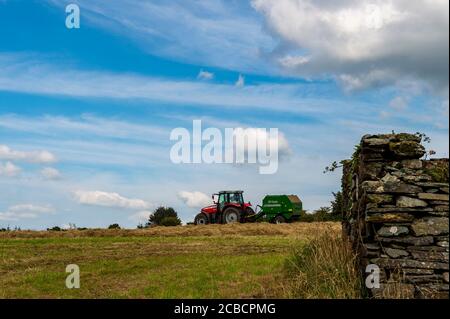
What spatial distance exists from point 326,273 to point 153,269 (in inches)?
236

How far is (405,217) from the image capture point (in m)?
9.29

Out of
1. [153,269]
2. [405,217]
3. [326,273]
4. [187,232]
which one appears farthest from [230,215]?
[405,217]

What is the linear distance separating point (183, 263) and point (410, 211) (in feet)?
26.2

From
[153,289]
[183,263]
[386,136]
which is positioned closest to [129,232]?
[183,263]

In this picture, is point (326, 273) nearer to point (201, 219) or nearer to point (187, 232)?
point (187, 232)

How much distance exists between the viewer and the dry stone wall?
9.15m

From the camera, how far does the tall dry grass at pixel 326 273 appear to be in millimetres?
9920

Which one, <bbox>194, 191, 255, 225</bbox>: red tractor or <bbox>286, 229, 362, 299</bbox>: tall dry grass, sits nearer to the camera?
<bbox>286, 229, 362, 299</bbox>: tall dry grass

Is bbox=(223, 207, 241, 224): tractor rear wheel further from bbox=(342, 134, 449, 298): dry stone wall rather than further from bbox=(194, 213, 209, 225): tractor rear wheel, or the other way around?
bbox=(342, 134, 449, 298): dry stone wall

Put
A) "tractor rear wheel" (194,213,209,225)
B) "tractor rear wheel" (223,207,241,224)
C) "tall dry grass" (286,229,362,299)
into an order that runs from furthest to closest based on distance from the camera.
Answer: "tractor rear wheel" (194,213,209,225) → "tractor rear wheel" (223,207,241,224) → "tall dry grass" (286,229,362,299)

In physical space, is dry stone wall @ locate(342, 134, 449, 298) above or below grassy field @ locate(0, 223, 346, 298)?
above

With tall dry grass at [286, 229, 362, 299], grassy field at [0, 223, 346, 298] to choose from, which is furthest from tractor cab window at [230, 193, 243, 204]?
tall dry grass at [286, 229, 362, 299]

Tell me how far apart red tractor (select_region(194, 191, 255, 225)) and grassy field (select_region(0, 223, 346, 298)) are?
14063 millimetres

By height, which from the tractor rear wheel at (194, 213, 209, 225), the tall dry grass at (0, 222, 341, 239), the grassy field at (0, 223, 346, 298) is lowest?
the grassy field at (0, 223, 346, 298)
